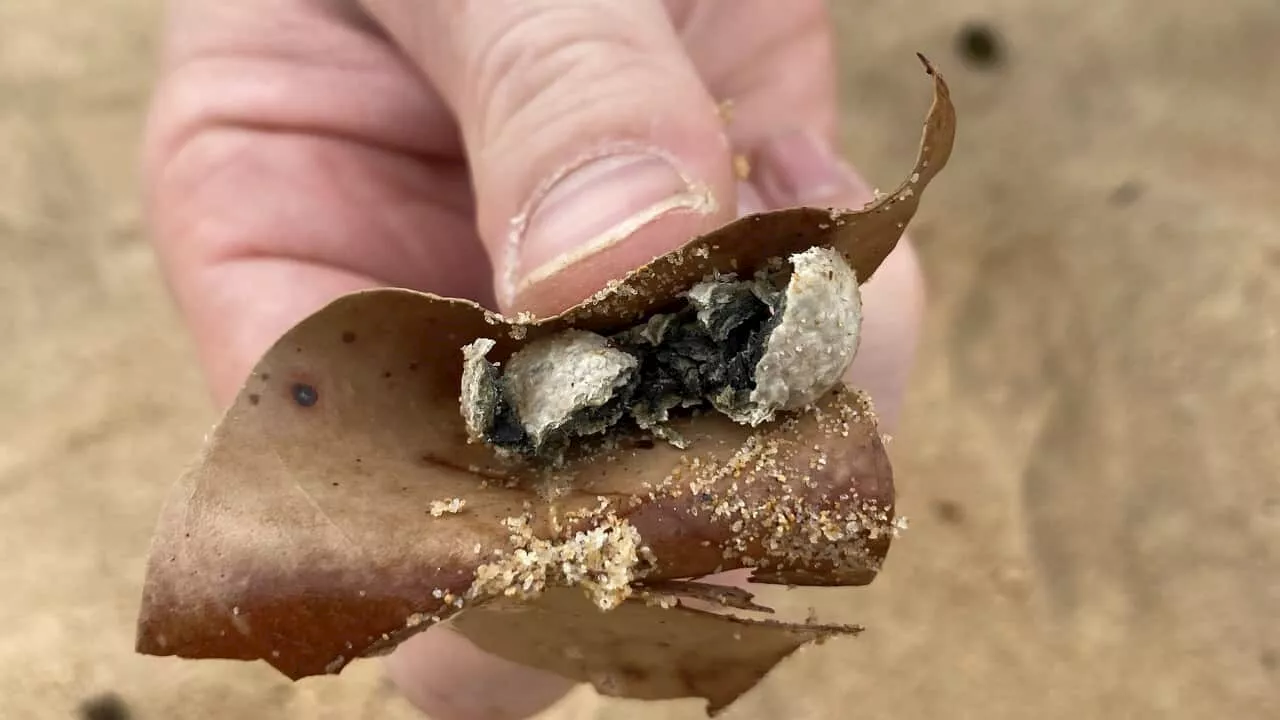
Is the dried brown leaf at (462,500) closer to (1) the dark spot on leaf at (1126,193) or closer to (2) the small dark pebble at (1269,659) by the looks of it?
(2) the small dark pebble at (1269,659)

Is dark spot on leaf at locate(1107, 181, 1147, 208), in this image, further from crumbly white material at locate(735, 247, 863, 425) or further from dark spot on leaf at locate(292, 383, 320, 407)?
dark spot on leaf at locate(292, 383, 320, 407)

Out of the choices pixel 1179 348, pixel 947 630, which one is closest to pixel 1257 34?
pixel 1179 348

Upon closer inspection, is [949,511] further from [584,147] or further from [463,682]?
[584,147]

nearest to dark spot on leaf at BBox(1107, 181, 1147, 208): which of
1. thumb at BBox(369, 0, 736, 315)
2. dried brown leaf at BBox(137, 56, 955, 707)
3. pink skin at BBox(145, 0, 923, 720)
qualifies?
pink skin at BBox(145, 0, 923, 720)

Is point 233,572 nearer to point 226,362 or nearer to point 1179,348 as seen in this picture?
point 226,362

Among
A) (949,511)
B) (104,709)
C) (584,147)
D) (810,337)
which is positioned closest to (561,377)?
(810,337)
